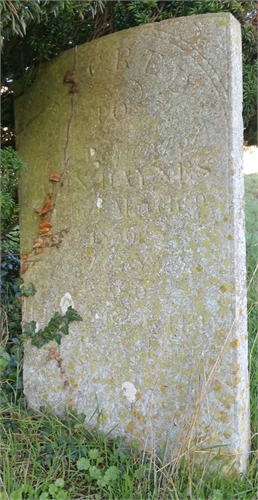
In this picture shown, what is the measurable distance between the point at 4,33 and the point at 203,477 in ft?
6.17

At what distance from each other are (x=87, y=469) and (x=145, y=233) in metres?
1.05

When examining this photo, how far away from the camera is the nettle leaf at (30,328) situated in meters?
2.32

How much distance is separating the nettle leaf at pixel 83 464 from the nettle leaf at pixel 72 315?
63 centimetres

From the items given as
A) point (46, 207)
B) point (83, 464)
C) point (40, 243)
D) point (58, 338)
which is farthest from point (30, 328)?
point (83, 464)

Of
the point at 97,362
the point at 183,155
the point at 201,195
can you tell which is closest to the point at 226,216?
the point at 201,195

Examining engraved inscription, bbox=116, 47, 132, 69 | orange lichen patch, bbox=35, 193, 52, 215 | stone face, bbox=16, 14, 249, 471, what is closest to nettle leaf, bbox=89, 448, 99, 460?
stone face, bbox=16, 14, 249, 471

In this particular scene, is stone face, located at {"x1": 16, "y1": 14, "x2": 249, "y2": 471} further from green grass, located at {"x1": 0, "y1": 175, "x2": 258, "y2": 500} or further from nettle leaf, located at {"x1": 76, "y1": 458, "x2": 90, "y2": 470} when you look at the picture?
nettle leaf, located at {"x1": 76, "y1": 458, "x2": 90, "y2": 470}

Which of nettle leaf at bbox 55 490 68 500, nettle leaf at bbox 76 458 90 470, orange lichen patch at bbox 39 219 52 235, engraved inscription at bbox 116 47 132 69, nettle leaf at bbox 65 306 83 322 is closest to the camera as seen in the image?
nettle leaf at bbox 55 490 68 500

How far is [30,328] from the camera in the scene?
2330mm

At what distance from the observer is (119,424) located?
6.83ft

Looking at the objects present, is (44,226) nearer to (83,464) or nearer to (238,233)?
(238,233)

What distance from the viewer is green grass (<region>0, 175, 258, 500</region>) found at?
1.80 m

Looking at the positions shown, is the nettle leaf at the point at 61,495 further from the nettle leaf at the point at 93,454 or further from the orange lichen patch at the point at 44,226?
the orange lichen patch at the point at 44,226

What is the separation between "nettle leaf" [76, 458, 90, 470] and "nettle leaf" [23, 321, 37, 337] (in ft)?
2.27
